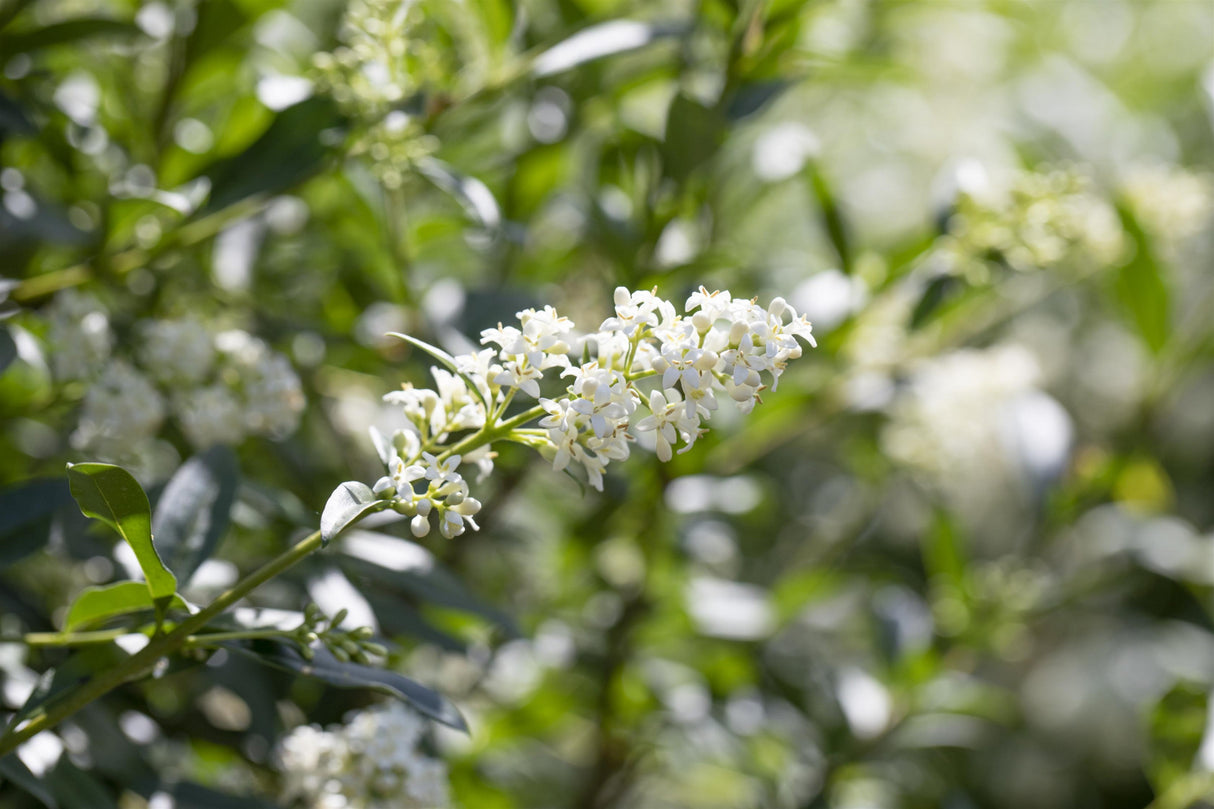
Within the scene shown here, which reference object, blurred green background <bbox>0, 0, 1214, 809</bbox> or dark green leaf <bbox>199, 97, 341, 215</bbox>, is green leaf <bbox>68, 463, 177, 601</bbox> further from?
dark green leaf <bbox>199, 97, 341, 215</bbox>

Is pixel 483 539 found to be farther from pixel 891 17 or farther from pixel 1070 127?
pixel 1070 127

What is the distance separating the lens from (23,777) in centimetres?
Result: 81

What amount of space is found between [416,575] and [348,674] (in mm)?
282

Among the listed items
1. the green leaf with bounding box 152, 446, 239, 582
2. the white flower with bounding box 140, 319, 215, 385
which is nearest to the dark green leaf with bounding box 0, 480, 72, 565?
the green leaf with bounding box 152, 446, 239, 582

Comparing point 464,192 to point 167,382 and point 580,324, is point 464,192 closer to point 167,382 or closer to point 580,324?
point 167,382

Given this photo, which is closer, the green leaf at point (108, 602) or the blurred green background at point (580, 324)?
the green leaf at point (108, 602)

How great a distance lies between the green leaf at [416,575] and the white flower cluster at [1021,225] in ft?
2.62

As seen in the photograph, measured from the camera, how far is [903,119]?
324 centimetres

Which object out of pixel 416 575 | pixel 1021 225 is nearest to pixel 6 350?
pixel 416 575

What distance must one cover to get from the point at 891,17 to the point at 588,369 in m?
1.46

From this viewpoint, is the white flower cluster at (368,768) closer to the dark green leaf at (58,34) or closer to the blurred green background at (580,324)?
the blurred green background at (580,324)

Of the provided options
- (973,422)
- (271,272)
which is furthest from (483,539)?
(973,422)

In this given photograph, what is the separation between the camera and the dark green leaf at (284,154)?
1.16m

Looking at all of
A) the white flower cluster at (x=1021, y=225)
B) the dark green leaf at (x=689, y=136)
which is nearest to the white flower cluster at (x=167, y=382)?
the dark green leaf at (x=689, y=136)
